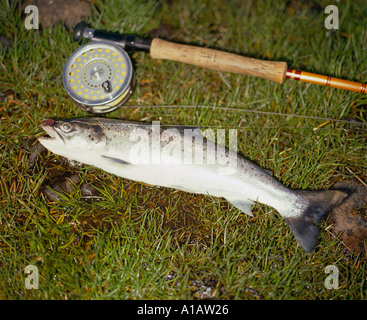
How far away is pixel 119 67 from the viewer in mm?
3018

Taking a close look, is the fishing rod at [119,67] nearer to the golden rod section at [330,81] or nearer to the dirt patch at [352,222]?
the golden rod section at [330,81]

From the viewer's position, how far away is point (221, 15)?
405cm

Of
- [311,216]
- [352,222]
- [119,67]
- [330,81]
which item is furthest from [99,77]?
[352,222]

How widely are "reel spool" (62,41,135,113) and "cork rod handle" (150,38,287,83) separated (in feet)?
1.26

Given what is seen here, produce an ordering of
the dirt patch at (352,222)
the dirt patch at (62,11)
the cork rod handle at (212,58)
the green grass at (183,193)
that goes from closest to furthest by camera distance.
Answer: the green grass at (183,193) < the dirt patch at (352,222) < the cork rod handle at (212,58) < the dirt patch at (62,11)

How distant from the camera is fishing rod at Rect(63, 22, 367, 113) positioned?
292 centimetres

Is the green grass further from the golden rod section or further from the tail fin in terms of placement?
the golden rod section

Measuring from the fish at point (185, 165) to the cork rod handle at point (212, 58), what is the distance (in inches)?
34.7

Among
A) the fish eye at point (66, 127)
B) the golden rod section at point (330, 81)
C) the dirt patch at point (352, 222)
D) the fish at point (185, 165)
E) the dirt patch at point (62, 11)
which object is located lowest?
the dirt patch at point (352, 222)

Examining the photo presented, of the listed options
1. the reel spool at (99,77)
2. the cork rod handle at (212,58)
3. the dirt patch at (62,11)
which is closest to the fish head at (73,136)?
the reel spool at (99,77)

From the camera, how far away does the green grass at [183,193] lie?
2635 mm
